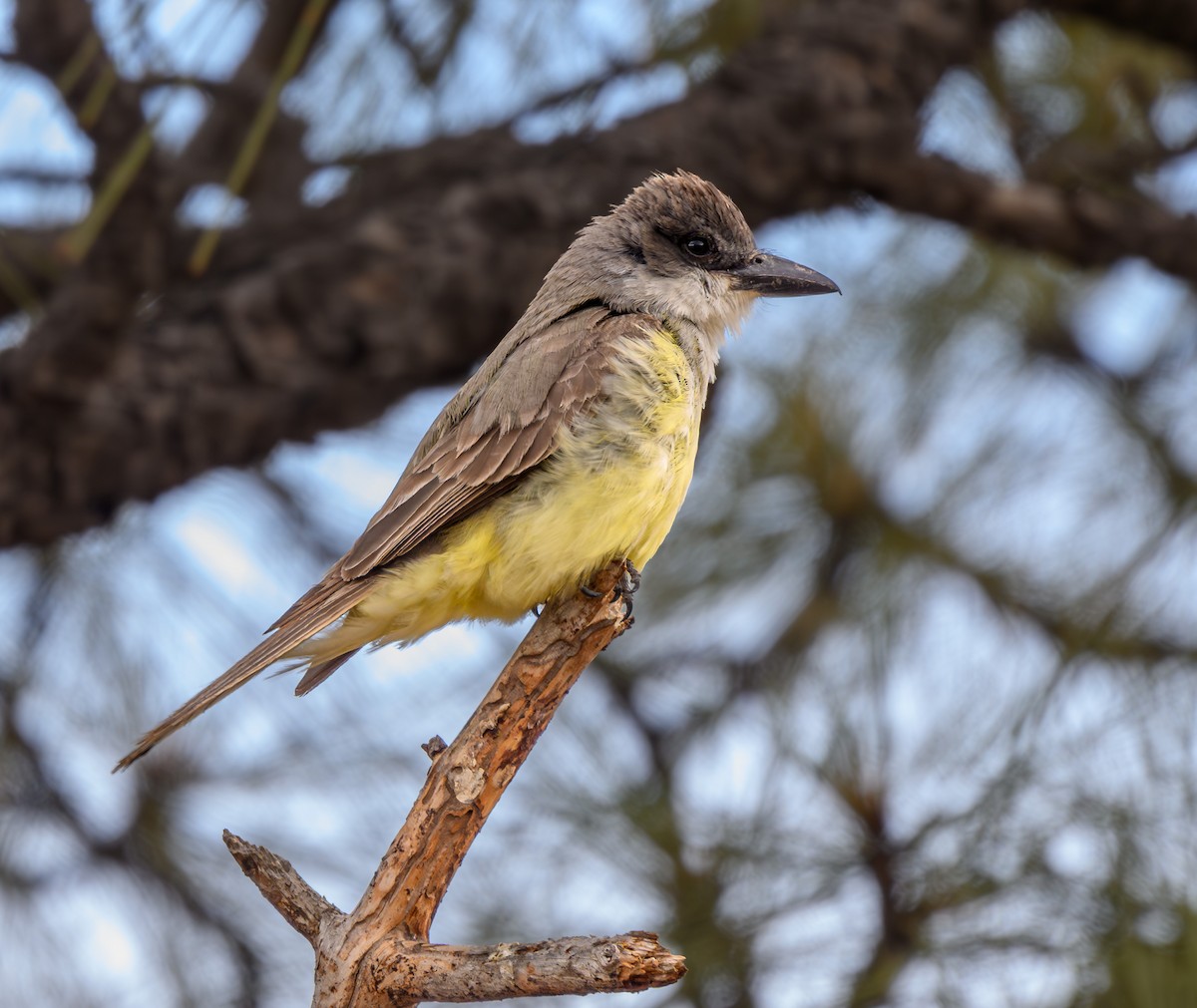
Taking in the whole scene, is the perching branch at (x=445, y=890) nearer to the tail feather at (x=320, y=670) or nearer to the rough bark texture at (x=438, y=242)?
the tail feather at (x=320, y=670)

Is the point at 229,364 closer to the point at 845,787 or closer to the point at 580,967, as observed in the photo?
the point at 845,787

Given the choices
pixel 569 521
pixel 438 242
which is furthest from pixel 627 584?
pixel 438 242

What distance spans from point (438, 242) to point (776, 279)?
96cm

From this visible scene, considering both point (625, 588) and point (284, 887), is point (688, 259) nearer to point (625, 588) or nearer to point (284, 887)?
point (625, 588)

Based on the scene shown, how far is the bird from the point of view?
2.76 metres

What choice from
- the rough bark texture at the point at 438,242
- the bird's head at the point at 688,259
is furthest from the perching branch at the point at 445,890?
the rough bark texture at the point at 438,242

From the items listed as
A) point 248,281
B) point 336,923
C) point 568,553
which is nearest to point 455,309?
point 248,281

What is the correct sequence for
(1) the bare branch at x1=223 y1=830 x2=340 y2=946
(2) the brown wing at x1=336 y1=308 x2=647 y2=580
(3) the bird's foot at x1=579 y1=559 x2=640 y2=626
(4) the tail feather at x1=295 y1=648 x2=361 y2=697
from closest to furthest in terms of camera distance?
(1) the bare branch at x1=223 y1=830 x2=340 y2=946 < (3) the bird's foot at x1=579 y1=559 x2=640 y2=626 < (2) the brown wing at x1=336 y1=308 x2=647 y2=580 < (4) the tail feather at x1=295 y1=648 x2=361 y2=697

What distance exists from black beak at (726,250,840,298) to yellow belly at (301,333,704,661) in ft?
Answer: 1.66

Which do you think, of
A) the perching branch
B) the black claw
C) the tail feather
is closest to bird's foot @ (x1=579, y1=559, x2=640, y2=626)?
the black claw

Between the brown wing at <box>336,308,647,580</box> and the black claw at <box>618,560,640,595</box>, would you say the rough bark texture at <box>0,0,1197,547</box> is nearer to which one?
the brown wing at <box>336,308,647,580</box>

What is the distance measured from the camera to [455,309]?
153 inches

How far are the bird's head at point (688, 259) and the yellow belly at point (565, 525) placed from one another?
0.43 meters

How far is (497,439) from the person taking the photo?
9.53ft
